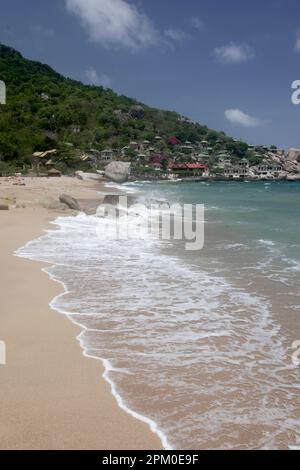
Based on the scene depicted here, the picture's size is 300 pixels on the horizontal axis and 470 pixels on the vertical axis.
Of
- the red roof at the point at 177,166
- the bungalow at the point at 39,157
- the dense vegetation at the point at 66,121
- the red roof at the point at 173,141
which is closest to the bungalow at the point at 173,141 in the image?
the red roof at the point at 173,141

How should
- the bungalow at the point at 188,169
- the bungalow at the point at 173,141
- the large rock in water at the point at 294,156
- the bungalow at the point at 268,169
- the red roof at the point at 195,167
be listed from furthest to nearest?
1. the large rock in water at the point at 294,156
2. the bungalow at the point at 268,169
3. the bungalow at the point at 173,141
4. the red roof at the point at 195,167
5. the bungalow at the point at 188,169

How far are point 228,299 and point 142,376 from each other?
335 centimetres

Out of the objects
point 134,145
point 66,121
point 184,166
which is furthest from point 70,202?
point 184,166

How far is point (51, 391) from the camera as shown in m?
4.26

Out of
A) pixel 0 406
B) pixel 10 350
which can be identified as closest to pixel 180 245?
pixel 10 350

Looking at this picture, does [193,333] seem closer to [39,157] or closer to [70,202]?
[70,202]

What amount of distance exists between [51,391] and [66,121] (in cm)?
9382

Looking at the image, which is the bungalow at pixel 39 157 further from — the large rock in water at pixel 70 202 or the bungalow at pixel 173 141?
the bungalow at pixel 173 141

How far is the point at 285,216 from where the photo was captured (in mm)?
25797

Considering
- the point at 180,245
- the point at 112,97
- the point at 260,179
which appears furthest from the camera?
the point at 112,97

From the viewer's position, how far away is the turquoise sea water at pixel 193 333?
395cm

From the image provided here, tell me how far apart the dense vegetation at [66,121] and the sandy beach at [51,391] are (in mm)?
50029
